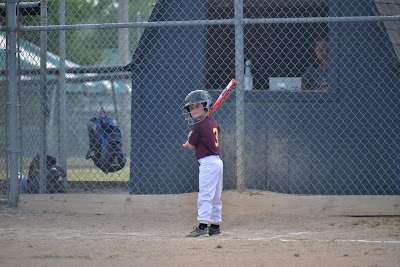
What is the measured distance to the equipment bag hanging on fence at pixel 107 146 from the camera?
36.2 ft

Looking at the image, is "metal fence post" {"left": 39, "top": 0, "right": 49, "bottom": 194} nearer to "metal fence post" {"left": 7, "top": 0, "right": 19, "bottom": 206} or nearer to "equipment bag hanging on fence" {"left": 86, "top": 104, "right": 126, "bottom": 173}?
"metal fence post" {"left": 7, "top": 0, "right": 19, "bottom": 206}

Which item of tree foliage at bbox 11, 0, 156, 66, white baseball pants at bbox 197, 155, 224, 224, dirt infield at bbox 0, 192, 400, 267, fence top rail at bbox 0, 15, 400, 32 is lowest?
dirt infield at bbox 0, 192, 400, 267

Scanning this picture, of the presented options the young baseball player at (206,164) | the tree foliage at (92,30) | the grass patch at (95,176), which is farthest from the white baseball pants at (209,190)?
the tree foliage at (92,30)

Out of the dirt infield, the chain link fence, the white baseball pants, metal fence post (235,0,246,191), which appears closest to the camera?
the dirt infield

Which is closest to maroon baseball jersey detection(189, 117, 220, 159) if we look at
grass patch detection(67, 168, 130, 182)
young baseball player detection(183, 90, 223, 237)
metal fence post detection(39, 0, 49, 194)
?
young baseball player detection(183, 90, 223, 237)

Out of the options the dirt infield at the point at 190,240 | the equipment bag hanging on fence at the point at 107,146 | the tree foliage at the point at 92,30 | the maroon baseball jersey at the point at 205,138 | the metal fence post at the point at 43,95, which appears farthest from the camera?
the tree foliage at the point at 92,30

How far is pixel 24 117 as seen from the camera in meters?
10.9

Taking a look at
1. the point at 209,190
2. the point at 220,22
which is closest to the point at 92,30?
the point at 220,22

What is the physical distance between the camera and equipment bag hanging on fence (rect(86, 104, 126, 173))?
11.0 m

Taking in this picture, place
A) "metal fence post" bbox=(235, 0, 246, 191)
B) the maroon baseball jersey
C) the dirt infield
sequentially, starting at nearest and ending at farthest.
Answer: the dirt infield
the maroon baseball jersey
"metal fence post" bbox=(235, 0, 246, 191)

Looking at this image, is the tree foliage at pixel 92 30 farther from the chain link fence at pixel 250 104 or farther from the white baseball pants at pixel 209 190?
the white baseball pants at pixel 209 190

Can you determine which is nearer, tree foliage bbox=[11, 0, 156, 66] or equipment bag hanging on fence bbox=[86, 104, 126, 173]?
equipment bag hanging on fence bbox=[86, 104, 126, 173]

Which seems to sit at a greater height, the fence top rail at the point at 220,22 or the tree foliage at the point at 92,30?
the tree foliage at the point at 92,30

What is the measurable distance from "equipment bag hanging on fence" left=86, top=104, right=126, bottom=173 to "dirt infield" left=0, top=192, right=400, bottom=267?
1339 millimetres
